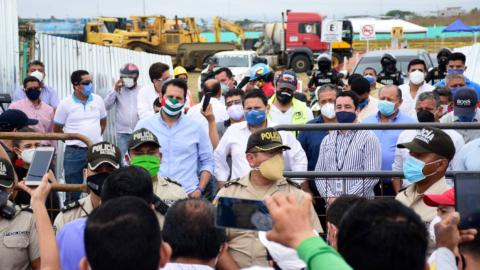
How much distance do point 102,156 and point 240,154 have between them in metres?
1.81

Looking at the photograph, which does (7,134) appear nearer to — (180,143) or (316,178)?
(180,143)

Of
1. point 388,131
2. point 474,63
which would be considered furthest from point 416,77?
point 474,63

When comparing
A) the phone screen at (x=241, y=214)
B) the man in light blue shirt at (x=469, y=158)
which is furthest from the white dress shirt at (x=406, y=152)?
the phone screen at (x=241, y=214)

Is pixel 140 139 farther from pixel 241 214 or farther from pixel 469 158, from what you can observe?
pixel 469 158

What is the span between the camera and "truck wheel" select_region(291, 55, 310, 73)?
31.4 metres

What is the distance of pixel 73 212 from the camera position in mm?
3791

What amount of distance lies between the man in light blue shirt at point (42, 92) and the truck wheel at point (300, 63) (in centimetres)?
2389

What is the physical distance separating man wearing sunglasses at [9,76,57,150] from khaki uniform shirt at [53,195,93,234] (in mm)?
3931

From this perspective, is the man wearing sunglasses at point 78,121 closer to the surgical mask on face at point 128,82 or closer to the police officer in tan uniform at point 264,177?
the surgical mask on face at point 128,82

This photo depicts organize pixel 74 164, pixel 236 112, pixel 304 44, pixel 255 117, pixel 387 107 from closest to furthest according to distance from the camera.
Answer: pixel 255 117 → pixel 387 107 → pixel 236 112 → pixel 74 164 → pixel 304 44

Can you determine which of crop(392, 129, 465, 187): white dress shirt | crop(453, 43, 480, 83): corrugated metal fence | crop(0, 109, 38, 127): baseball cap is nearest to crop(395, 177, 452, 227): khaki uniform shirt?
crop(392, 129, 465, 187): white dress shirt

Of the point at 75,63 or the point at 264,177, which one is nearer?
the point at 264,177

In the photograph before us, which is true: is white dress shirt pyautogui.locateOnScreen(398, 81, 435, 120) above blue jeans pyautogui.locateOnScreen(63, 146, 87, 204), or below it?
above

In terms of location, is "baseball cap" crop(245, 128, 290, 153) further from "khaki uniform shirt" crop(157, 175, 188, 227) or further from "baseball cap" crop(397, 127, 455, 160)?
"baseball cap" crop(397, 127, 455, 160)
